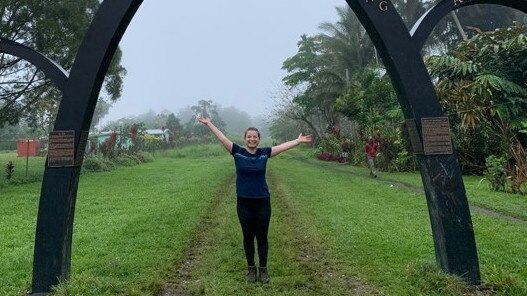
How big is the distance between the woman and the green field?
1.02ft

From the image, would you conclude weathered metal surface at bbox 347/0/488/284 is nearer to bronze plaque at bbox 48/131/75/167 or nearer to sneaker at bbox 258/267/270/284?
sneaker at bbox 258/267/270/284

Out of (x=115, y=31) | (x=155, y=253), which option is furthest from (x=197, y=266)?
(x=115, y=31)

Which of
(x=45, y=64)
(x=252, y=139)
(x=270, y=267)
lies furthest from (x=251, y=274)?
(x=45, y=64)

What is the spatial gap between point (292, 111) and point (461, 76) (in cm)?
2226

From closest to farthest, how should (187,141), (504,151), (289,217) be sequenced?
(289,217) < (504,151) < (187,141)

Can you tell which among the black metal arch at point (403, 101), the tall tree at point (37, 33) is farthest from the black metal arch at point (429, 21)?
the tall tree at point (37, 33)

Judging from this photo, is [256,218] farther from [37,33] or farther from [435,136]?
[37,33]

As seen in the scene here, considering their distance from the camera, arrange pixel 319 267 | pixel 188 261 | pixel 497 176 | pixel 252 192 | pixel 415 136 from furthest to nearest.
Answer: pixel 497 176, pixel 188 261, pixel 319 267, pixel 252 192, pixel 415 136

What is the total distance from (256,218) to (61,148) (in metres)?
1.98

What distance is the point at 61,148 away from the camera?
4012 millimetres

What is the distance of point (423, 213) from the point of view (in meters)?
8.39

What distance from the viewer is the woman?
172 inches

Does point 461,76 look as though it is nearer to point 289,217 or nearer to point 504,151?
point 504,151

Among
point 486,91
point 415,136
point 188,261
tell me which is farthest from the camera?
point 486,91
